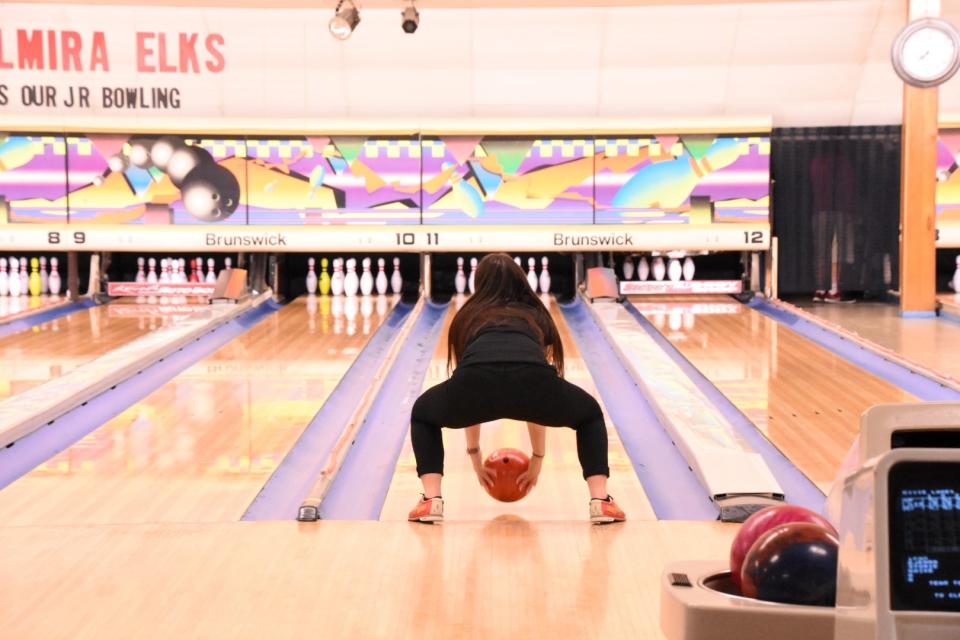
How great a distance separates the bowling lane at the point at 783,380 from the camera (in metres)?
4.15

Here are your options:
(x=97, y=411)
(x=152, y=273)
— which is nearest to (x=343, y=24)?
(x=97, y=411)

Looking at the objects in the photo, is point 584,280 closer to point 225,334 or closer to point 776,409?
point 225,334

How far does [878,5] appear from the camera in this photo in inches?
303

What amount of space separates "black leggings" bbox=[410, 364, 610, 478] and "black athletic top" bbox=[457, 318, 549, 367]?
0.02 metres

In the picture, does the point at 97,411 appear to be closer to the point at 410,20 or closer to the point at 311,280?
the point at 410,20

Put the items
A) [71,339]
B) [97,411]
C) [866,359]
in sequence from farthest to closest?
[71,339]
[866,359]
[97,411]

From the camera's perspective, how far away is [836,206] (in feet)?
26.8

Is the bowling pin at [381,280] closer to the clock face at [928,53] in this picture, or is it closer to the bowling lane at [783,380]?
the bowling lane at [783,380]

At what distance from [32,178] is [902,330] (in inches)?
225

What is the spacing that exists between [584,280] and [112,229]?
3242mm

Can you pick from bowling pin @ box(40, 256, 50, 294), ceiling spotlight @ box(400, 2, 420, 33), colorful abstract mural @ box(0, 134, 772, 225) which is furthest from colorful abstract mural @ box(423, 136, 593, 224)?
bowling pin @ box(40, 256, 50, 294)

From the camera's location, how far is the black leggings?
117 inches

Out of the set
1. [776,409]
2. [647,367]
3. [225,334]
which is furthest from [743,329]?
[225,334]

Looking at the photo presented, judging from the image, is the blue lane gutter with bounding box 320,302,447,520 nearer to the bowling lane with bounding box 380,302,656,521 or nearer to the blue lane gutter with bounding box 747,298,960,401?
the bowling lane with bounding box 380,302,656,521
